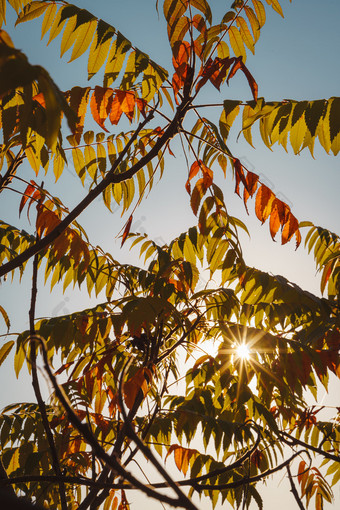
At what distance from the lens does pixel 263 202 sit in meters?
2.35

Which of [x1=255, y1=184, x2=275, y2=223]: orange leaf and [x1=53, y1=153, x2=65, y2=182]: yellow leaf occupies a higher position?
[x1=53, y1=153, x2=65, y2=182]: yellow leaf

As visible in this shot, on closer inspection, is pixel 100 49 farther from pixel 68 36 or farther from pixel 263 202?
pixel 263 202

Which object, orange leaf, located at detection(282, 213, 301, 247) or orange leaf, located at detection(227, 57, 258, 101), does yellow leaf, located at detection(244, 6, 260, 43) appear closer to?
orange leaf, located at detection(227, 57, 258, 101)

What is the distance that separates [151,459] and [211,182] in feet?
5.74

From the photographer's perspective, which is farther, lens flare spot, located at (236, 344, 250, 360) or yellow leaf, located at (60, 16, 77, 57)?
lens flare spot, located at (236, 344, 250, 360)

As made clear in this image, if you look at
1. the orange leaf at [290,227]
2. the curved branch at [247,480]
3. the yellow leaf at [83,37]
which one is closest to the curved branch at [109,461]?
the curved branch at [247,480]

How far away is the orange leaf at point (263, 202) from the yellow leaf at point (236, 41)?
0.67 m

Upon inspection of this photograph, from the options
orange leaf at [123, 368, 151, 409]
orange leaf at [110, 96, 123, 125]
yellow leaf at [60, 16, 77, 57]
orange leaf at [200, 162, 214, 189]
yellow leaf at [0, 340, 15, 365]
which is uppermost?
yellow leaf at [60, 16, 77, 57]

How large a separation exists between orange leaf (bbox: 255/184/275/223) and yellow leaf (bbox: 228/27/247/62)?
0.67 m

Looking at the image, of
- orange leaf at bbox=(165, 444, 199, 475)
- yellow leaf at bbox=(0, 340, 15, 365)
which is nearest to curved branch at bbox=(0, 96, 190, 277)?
yellow leaf at bbox=(0, 340, 15, 365)

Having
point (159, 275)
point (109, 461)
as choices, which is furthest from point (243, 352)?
point (109, 461)

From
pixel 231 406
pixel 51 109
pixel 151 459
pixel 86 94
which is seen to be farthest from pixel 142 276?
pixel 151 459

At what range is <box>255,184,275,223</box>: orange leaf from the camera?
2334mm

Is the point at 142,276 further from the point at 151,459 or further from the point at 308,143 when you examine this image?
the point at 151,459
